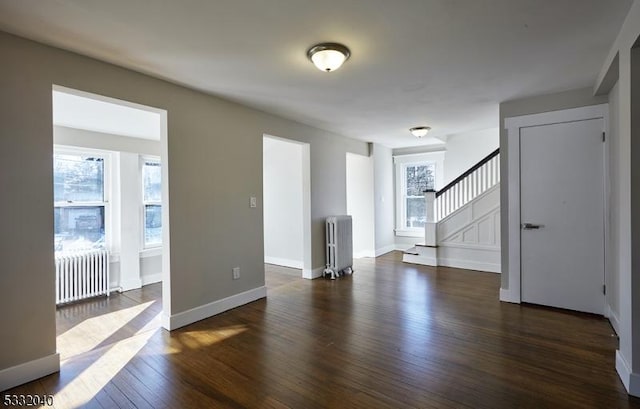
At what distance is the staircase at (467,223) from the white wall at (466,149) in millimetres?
758

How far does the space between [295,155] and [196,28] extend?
3.71m

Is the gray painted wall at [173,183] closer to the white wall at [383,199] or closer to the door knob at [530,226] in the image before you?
the white wall at [383,199]

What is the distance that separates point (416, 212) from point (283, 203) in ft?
10.4

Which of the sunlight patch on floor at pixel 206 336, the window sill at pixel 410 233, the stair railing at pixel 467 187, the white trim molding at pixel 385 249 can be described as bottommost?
the sunlight patch on floor at pixel 206 336

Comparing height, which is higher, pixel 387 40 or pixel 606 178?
pixel 387 40

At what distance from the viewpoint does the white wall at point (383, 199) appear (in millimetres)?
6809

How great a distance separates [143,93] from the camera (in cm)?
287

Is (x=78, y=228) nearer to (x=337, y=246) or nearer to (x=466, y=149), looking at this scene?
(x=337, y=246)

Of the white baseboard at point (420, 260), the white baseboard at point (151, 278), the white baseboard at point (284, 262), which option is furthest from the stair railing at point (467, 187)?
the white baseboard at point (151, 278)

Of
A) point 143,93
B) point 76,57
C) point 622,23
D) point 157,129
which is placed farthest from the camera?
point 157,129

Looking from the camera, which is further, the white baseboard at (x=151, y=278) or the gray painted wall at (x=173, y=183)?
the white baseboard at (x=151, y=278)

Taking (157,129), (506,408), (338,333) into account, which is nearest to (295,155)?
(157,129)

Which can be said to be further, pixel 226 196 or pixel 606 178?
pixel 226 196

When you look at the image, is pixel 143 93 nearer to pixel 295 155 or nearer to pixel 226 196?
pixel 226 196
